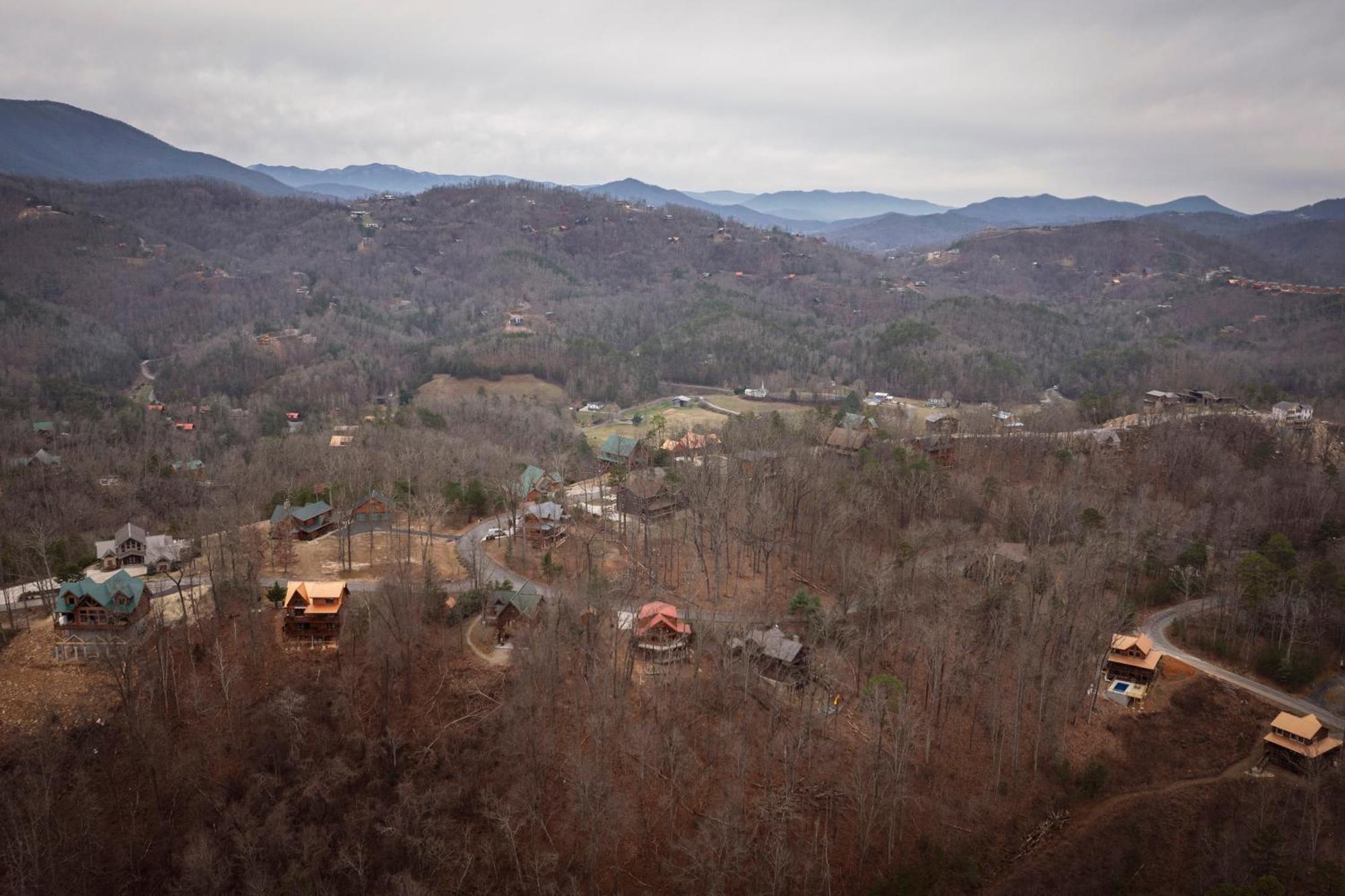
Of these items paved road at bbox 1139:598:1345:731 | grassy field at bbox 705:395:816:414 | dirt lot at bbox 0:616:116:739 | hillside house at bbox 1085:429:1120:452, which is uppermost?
hillside house at bbox 1085:429:1120:452

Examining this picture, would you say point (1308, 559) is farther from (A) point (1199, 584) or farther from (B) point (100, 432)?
(B) point (100, 432)

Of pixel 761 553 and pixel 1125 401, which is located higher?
pixel 1125 401

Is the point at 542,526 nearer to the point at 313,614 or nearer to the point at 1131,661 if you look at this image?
the point at 313,614

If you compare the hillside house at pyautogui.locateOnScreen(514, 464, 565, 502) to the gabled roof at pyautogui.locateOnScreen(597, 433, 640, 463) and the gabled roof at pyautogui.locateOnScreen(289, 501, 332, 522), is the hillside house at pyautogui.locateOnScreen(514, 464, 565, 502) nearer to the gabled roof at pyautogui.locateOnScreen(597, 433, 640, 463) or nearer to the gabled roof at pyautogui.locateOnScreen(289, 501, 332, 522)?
the gabled roof at pyautogui.locateOnScreen(597, 433, 640, 463)

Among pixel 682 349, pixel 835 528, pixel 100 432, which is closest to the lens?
pixel 835 528

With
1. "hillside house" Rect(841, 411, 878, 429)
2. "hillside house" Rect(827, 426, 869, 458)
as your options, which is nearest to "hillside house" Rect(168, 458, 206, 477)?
"hillside house" Rect(827, 426, 869, 458)

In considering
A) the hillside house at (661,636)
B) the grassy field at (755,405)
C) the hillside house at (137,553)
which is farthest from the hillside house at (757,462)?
Result: the grassy field at (755,405)

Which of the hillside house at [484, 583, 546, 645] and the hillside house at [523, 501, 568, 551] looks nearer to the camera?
the hillside house at [484, 583, 546, 645]

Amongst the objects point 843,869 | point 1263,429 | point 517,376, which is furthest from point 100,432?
point 1263,429
